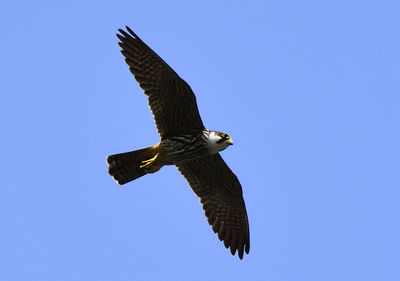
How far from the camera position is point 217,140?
1336 centimetres

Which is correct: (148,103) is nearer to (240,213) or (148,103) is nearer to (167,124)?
(167,124)

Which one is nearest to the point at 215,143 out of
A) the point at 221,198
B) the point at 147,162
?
the point at 147,162

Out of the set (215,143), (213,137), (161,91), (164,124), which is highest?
(161,91)

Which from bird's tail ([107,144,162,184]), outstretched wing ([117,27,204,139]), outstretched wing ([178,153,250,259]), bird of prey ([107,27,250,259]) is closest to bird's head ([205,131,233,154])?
bird of prey ([107,27,250,259])

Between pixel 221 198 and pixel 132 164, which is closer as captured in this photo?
pixel 132 164

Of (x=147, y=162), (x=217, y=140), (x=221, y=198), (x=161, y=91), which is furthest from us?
(x=221, y=198)

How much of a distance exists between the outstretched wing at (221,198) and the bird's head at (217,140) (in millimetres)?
827

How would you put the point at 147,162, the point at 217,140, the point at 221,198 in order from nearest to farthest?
1. the point at 217,140
2. the point at 147,162
3. the point at 221,198

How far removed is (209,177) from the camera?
1453 cm

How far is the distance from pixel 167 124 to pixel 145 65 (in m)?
1.22

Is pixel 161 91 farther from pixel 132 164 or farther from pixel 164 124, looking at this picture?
pixel 132 164

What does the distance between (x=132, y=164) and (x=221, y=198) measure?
212cm

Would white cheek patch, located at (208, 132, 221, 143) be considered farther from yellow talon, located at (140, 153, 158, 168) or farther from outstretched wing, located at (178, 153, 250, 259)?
yellow talon, located at (140, 153, 158, 168)

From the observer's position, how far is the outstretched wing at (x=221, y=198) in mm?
14375
